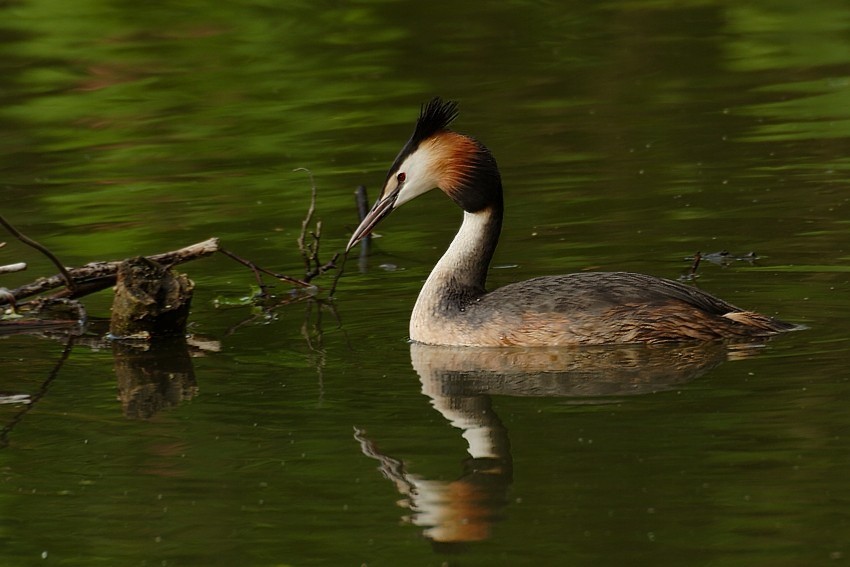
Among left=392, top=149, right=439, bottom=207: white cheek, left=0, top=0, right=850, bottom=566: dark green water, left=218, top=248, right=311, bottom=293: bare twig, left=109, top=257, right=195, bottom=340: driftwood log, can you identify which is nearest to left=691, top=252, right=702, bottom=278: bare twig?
left=0, top=0, right=850, bottom=566: dark green water

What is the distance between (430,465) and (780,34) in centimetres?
1374

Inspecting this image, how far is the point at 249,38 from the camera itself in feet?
68.3

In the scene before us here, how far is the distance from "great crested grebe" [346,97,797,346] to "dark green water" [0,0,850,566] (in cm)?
22

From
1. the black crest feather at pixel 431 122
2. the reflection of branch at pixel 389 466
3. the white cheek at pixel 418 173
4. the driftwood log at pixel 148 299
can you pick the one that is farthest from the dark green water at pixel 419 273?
the black crest feather at pixel 431 122

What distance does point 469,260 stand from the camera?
9461 millimetres

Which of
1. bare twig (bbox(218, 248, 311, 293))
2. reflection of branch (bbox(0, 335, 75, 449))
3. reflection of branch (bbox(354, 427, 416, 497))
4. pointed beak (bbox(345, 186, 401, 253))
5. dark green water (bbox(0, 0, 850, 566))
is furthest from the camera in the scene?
bare twig (bbox(218, 248, 311, 293))

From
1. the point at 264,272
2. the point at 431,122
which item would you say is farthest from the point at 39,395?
the point at 431,122

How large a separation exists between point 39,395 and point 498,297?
2.47 meters

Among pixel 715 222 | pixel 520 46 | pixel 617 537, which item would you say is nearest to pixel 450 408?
pixel 617 537

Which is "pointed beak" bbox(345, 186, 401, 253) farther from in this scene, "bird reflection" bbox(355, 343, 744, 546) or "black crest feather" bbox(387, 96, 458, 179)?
"bird reflection" bbox(355, 343, 744, 546)

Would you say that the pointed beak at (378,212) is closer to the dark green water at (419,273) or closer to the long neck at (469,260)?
the long neck at (469,260)

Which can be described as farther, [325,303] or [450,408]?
[325,303]

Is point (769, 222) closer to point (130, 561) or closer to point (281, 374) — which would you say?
point (281, 374)

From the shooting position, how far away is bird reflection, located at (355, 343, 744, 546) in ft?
21.1
